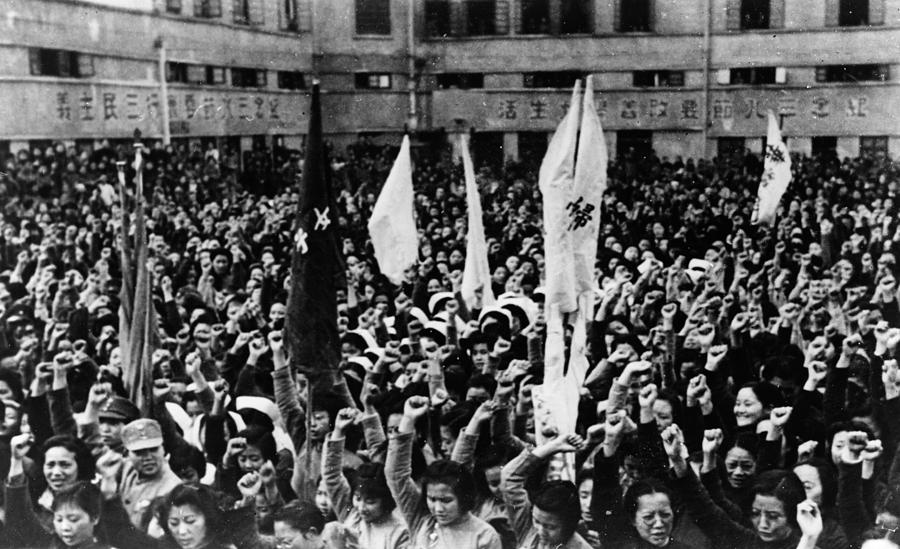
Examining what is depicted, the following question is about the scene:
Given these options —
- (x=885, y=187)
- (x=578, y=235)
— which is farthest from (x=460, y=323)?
(x=885, y=187)

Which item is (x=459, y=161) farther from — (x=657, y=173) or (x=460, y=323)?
(x=460, y=323)

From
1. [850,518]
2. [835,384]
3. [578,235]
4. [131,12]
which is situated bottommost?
[850,518]

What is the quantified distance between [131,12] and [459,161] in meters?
5.23

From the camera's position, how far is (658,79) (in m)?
16.9

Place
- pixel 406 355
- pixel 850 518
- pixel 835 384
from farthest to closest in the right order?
pixel 406 355 → pixel 835 384 → pixel 850 518

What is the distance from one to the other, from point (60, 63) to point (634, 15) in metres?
8.50

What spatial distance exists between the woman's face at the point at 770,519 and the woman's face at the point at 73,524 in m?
3.05

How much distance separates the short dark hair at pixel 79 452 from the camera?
490 cm

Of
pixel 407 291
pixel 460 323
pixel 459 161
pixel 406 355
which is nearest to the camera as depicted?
pixel 406 355

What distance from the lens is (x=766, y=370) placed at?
221 inches

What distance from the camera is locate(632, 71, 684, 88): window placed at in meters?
16.6

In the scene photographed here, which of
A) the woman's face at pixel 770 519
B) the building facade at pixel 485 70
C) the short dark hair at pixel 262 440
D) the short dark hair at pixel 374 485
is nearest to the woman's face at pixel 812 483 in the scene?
the woman's face at pixel 770 519

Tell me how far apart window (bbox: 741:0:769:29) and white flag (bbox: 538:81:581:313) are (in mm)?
10840

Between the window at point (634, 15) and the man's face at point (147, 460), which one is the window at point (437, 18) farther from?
the man's face at point (147, 460)
